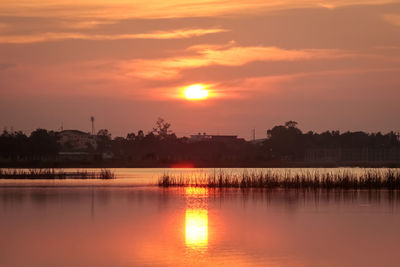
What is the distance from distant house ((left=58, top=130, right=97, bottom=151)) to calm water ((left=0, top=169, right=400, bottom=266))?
10690 cm

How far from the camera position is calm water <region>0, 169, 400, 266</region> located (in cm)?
1623

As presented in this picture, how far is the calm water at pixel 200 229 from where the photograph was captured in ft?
53.3

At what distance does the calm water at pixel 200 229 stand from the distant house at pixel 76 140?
106898 millimetres

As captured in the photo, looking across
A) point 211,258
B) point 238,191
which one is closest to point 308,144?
point 238,191

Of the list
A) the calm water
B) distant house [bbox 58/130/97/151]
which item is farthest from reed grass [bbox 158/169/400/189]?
distant house [bbox 58/130/97/151]

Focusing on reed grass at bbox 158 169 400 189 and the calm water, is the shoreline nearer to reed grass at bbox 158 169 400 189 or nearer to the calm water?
reed grass at bbox 158 169 400 189

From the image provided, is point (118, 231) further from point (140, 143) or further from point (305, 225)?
point (140, 143)

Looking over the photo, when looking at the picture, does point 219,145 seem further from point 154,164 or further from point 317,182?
point 317,182

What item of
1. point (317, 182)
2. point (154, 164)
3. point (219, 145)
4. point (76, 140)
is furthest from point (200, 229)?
point (76, 140)

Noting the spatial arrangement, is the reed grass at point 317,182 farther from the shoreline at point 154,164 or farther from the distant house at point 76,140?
the distant house at point 76,140

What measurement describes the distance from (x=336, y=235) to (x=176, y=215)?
6.76m

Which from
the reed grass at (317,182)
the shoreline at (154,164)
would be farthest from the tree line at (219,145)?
the reed grass at (317,182)

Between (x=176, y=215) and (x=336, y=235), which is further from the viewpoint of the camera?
(x=176, y=215)

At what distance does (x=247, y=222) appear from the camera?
926 inches
